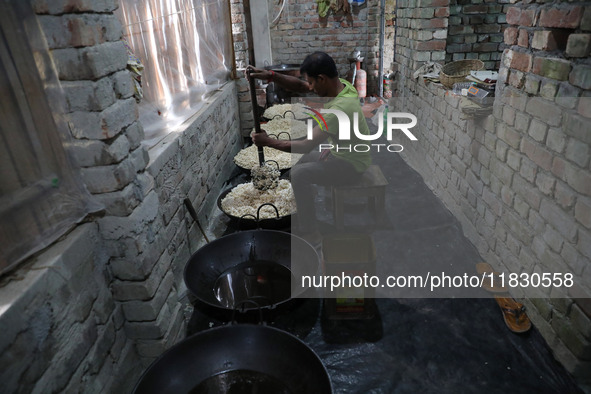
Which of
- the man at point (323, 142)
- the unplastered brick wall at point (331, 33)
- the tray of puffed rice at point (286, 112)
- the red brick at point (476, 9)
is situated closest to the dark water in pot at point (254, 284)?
the man at point (323, 142)

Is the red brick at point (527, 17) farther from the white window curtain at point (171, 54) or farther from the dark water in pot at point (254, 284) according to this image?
the white window curtain at point (171, 54)

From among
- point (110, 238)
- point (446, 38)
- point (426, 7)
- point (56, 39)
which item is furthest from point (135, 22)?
point (446, 38)

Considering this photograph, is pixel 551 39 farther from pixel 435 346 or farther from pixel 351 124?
pixel 435 346

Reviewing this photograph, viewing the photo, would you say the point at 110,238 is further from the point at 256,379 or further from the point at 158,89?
the point at 158,89

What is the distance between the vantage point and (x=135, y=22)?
2.64m

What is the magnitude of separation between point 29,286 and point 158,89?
76.8 inches

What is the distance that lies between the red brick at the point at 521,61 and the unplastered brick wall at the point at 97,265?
2397 millimetres

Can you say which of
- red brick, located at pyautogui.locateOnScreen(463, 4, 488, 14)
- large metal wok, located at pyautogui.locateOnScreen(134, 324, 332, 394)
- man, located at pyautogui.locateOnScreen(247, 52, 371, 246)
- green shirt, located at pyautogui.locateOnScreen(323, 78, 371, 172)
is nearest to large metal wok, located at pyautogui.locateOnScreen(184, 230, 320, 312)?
large metal wok, located at pyautogui.locateOnScreen(134, 324, 332, 394)

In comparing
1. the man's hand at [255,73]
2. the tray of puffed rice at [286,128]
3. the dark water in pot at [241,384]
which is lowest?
the dark water in pot at [241,384]

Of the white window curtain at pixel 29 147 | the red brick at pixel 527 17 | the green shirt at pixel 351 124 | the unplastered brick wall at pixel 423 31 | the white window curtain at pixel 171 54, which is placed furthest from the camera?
the unplastered brick wall at pixel 423 31

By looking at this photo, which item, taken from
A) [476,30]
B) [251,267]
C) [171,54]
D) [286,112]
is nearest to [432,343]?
[251,267]

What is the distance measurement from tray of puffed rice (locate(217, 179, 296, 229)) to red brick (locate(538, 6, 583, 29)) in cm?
222

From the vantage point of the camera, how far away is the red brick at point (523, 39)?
2508 mm

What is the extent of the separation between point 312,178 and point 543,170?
1847 millimetres
